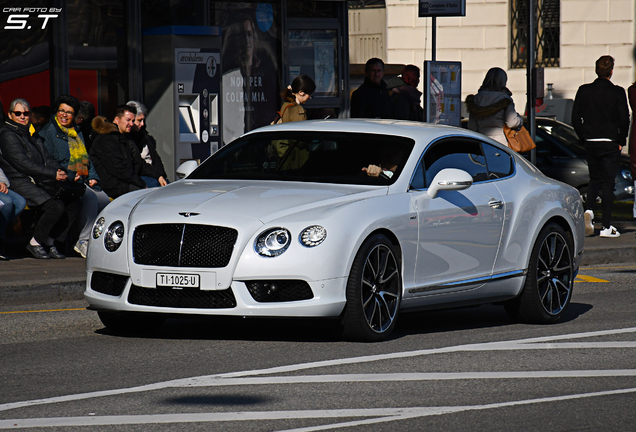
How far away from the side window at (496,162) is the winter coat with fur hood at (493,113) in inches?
217

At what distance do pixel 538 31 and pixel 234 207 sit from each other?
23061 mm

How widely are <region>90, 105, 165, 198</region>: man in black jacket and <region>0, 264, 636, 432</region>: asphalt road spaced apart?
12.0ft

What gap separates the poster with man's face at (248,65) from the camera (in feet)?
52.7

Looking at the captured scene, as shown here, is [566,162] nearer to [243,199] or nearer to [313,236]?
[243,199]

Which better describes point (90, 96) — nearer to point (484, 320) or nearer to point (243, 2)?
point (243, 2)

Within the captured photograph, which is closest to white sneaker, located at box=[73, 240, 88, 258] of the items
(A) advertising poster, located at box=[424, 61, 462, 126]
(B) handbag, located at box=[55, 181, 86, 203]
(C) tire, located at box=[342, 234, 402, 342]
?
(B) handbag, located at box=[55, 181, 86, 203]

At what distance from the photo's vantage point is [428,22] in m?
29.3

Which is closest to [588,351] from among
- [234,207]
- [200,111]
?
[234,207]

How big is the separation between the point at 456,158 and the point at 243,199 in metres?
2.03

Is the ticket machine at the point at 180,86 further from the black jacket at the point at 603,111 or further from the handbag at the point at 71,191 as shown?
the black jacket at the point at 603,111

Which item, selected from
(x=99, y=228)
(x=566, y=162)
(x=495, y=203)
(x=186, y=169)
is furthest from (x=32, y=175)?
(x=566, y=162)

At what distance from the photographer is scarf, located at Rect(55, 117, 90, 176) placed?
12.6 metres

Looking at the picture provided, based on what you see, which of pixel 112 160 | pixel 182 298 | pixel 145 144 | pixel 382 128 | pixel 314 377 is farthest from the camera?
pixel 145 144

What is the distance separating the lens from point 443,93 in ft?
52.5
